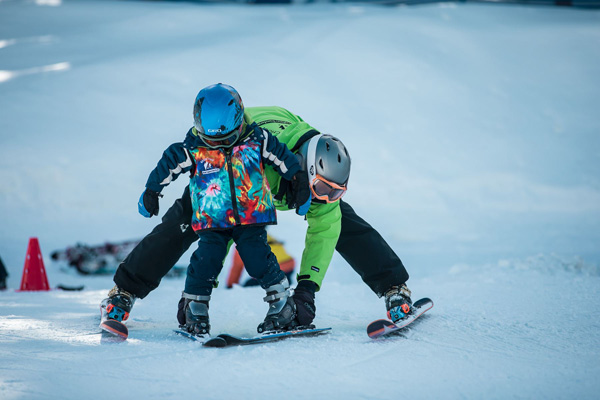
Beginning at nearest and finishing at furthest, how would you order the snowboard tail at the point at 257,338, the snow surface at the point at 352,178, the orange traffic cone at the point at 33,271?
the snow surface at the point at 352,178, the snowboard tail at the point at 257,338, the orange traffic cone at the point at 33,271

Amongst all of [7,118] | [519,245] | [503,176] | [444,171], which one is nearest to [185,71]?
[7,118]

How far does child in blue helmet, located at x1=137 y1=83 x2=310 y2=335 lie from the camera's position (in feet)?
10.4

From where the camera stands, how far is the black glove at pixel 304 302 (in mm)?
3344

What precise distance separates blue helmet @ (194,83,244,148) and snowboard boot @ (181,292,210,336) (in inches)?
30.7

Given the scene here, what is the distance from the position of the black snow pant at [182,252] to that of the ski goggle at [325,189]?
33 cm

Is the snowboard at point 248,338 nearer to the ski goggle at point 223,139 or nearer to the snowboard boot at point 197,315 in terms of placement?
the snowboard boot at point 197,315

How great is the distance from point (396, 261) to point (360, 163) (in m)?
8.56

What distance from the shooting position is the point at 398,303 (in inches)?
141

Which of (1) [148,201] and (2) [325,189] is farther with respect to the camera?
(2) [325,189]

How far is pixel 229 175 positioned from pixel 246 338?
808 mm

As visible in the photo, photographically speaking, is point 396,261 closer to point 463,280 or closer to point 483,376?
point 483,376

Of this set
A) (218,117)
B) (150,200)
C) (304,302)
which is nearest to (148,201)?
(150,200)

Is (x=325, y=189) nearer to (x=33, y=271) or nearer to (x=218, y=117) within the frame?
(x=218, y=117)

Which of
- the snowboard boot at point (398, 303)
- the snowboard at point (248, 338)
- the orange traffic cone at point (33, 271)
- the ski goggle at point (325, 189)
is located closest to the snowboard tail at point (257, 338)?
the snowboard at point (248, 338)
